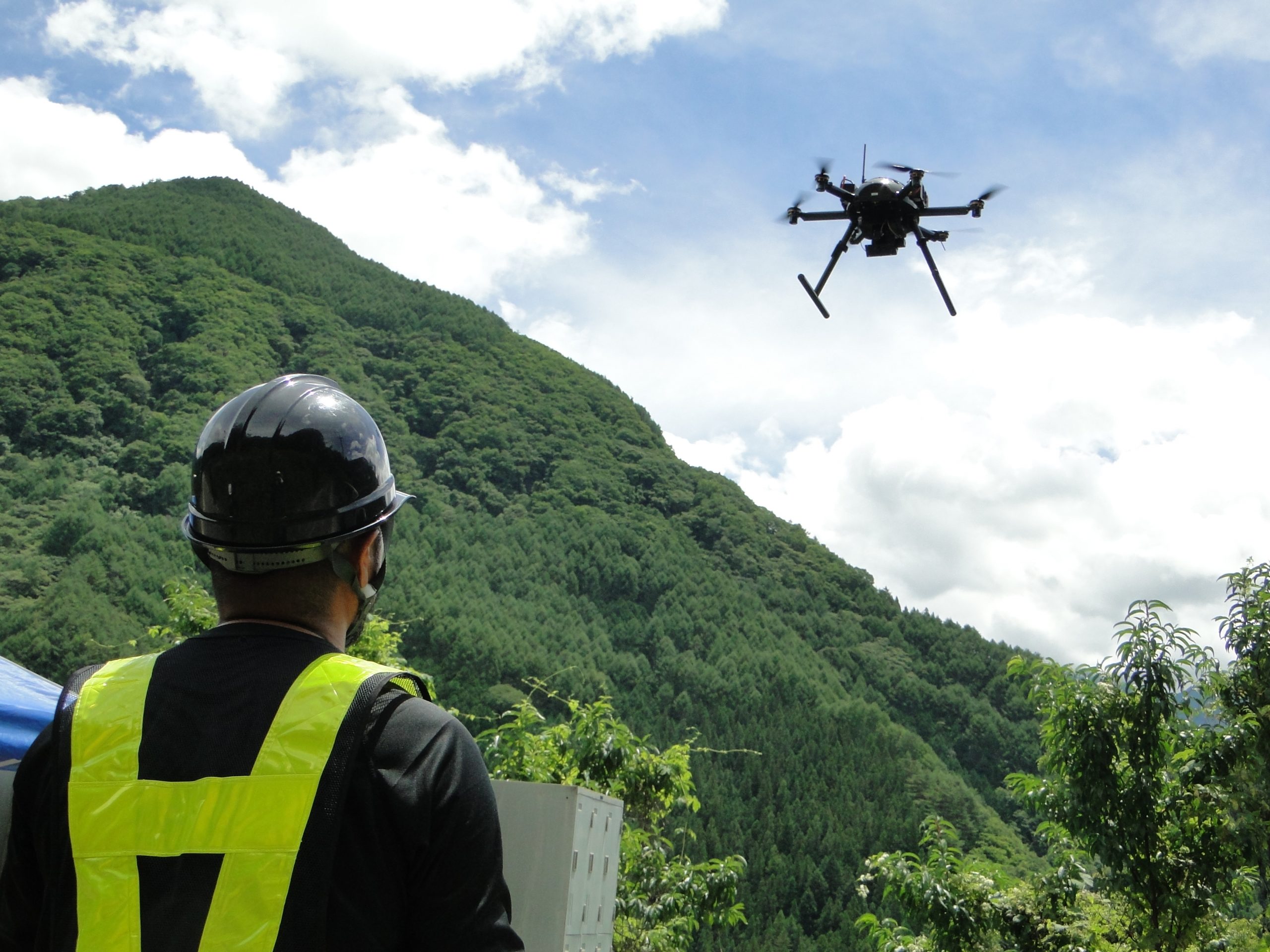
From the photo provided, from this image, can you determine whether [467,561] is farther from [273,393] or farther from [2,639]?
[273,393]

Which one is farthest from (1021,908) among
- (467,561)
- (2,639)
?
(467,561)

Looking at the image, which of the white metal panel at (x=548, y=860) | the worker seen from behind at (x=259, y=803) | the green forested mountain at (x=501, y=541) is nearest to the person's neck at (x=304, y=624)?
the worker seen from behind at (x=259, y=803)

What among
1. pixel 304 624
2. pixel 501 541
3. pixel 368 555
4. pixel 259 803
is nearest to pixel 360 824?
pixel 259 803

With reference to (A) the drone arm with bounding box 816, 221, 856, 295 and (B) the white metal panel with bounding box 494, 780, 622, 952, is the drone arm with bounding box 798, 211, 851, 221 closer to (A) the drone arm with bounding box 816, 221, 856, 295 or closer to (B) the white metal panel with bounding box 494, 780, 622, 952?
(A) the drone arm with bounding box 816, 221, 856, 295

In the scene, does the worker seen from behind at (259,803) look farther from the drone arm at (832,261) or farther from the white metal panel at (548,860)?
the drone arm at (832,261)

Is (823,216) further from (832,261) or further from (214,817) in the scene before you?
(214,817)
